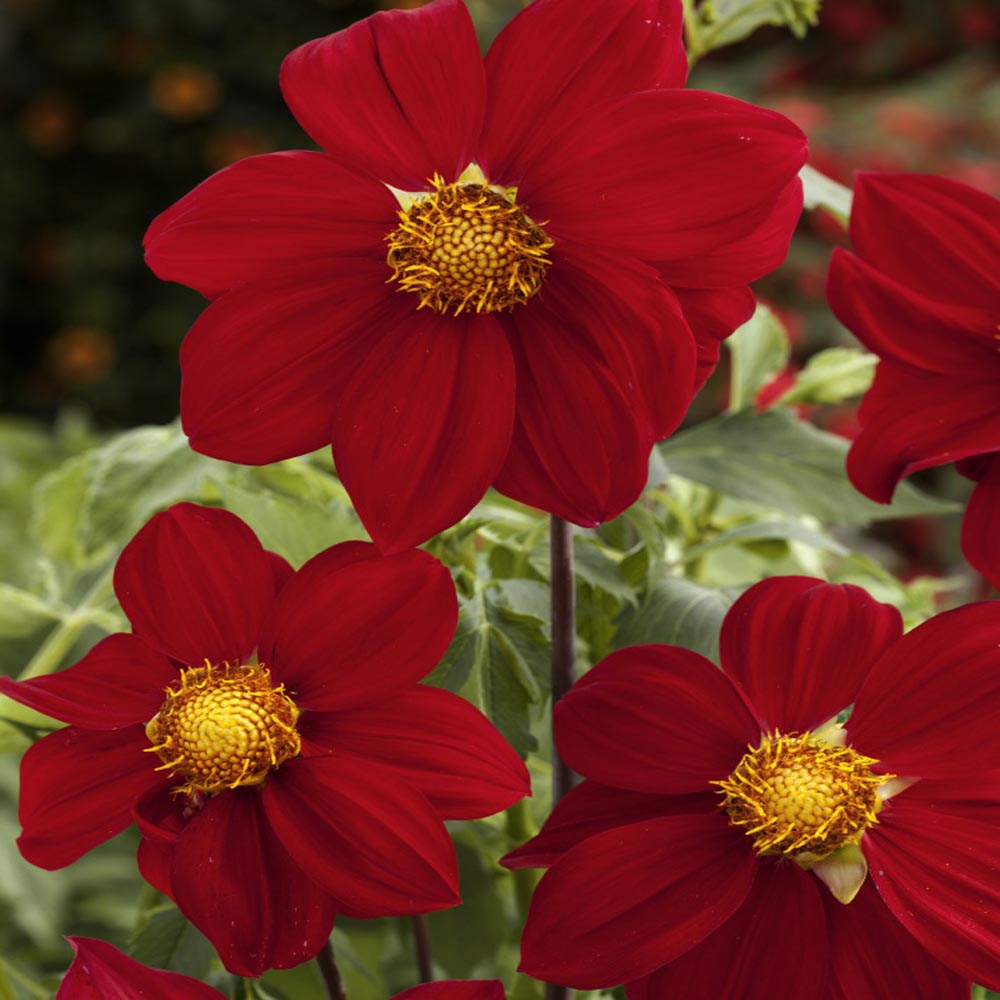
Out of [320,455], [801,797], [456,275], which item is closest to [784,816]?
[801,797]

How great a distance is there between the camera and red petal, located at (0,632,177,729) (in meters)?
0.25

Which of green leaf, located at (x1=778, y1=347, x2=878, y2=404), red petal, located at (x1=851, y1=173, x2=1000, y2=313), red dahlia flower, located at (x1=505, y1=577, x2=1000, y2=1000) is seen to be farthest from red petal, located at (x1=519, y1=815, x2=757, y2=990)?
green leaf, located at (x1=778, y1=347, x2=878, y2=404)

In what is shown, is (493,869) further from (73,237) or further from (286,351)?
(73,237)

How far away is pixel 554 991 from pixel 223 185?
163mm

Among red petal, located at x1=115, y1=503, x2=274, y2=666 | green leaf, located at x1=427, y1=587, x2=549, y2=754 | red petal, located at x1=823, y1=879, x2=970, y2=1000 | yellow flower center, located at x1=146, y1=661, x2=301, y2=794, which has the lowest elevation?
red petal, located at x1=823, y1=879, x2=970, y2=1000

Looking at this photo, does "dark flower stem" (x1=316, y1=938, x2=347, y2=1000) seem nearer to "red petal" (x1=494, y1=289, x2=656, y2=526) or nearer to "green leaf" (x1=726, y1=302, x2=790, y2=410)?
"red petal" (x1=494, y1=289, x2=656, y2=526)

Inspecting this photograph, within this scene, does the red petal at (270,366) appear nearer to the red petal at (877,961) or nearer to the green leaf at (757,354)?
the red petal at (877,961)

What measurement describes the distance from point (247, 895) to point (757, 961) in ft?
0.28

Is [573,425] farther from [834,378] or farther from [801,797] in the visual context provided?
[834,378]

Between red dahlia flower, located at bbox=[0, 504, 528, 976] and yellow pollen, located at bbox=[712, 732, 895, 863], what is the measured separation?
4 cm

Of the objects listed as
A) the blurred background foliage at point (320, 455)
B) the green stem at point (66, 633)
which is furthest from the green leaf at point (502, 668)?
the green stem at point (66, 633)

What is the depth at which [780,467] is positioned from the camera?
0.39m

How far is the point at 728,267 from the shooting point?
24 centimetres

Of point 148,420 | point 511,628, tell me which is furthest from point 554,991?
point 148,420
